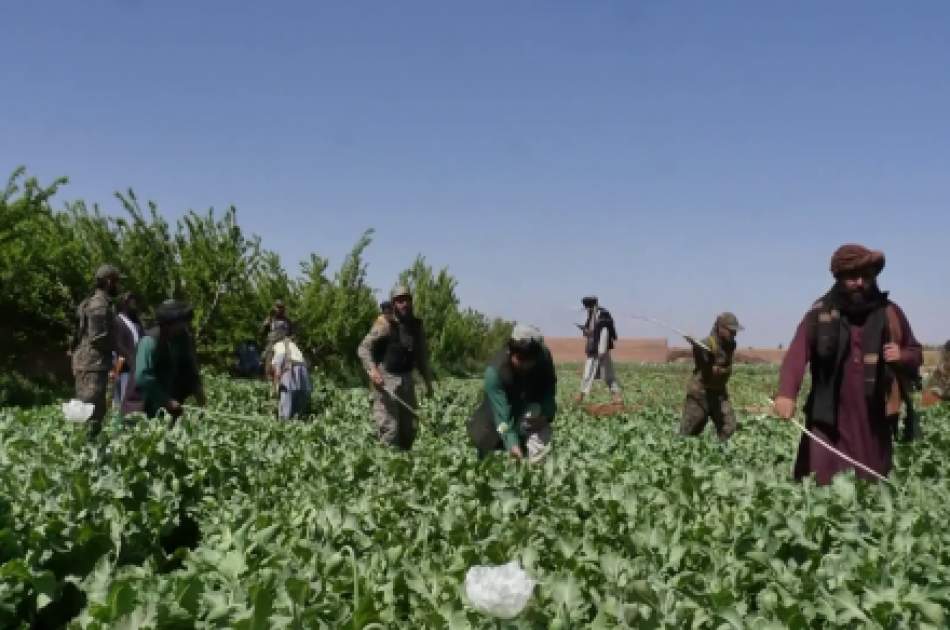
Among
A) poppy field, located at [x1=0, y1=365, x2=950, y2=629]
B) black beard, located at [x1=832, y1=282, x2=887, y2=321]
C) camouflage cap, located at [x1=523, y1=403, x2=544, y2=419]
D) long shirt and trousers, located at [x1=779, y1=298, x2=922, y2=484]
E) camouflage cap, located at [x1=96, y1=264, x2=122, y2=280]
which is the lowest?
poppy field, located at [x1=0, y1=365, x2=950, y2=629]

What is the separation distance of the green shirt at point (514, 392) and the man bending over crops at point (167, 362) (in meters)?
2.49

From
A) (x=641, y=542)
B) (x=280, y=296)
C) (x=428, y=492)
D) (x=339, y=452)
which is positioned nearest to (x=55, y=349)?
(x=280, y=296)

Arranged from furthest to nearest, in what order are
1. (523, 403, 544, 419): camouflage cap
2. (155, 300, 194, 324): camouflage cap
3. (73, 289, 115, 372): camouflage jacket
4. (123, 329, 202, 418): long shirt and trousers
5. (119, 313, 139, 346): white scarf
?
(119, 313, 139, 346): white scarf
(73, 289, 115, 372): camouflage jacket
(123, 329, 202, 418): long shirt and trousers
(155, 300, 194, 324): camouflage cap
(523, 403, 544, 419): camouflage cap

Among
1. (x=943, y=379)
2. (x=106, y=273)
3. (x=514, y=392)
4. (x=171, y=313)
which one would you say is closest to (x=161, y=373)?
(x=171, y=313)

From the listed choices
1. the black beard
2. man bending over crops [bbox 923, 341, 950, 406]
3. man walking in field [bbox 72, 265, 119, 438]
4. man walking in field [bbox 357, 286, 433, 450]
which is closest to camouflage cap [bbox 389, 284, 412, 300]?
man walking in field [bbox 357, 286, 433, 450]

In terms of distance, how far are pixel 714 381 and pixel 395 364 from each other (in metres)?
3.46

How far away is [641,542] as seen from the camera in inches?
161

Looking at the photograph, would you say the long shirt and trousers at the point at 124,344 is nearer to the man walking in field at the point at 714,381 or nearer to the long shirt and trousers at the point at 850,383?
the man walking in field at the point at 714,381

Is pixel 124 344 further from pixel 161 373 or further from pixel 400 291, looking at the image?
pixel 400 291

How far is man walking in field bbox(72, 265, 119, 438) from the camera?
9641mm

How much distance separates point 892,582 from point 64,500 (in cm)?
380

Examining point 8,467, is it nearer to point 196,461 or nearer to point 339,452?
point 196,461

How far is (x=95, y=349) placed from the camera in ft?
32.1

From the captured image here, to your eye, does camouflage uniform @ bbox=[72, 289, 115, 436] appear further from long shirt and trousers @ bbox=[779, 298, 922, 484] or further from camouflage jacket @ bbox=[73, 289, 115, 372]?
long shirt and trousers @ bbox=[779, 298, 922, 484]
